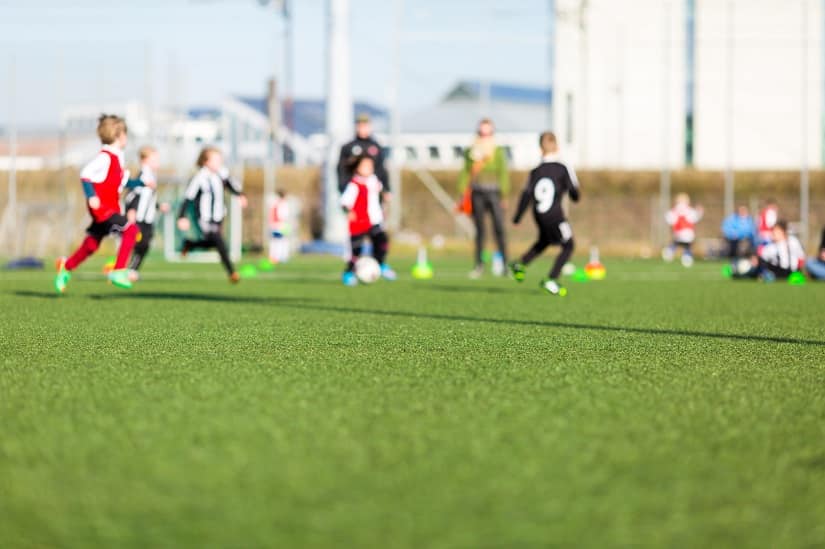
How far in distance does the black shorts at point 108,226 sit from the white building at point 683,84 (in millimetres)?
23157

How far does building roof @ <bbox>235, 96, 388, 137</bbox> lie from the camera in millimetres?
32688

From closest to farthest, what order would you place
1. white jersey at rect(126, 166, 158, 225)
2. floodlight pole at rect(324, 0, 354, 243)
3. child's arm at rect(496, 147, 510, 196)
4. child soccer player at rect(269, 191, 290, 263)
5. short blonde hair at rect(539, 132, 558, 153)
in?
short blonde hair at rect(539, 132, 558, 153), white jersey at rect(126, 166, 158, 225), child's arm at rect(496, 147, 510, 196), child soccer player at rect(269, 191, 290, 263), floodlight pole at rect(324, 0, 354, 243)

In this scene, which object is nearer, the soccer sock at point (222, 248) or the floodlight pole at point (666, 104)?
the soccer sock at point (222, 248)

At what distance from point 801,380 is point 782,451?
183 centimetres

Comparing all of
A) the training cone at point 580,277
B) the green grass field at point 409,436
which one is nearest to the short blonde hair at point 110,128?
the green grass field at point 409,436

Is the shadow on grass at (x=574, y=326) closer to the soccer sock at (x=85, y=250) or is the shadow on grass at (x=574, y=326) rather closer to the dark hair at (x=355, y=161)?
the soccer sock at (x=85, y=250)

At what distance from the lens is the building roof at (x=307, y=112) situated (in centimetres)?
3269

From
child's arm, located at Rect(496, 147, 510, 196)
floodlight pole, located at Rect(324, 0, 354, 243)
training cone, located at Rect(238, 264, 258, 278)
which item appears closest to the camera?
child's arm, located at Rect(496, 147, 510, 196)

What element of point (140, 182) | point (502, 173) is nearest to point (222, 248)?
point (140, 182)

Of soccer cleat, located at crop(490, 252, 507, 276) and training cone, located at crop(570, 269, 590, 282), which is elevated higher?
soccer cleat, located at crop(490, 252, 507, 276)

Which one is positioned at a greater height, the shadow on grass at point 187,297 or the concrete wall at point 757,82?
the concrete wall at point 757,82

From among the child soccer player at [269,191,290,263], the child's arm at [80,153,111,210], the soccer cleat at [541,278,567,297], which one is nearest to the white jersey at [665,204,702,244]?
the child soccer player at [269,191,290,263]

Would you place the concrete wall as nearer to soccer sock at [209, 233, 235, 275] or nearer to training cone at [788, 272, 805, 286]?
training cone at [788, 272, 805, 286]

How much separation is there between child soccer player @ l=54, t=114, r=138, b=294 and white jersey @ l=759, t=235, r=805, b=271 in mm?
9801
